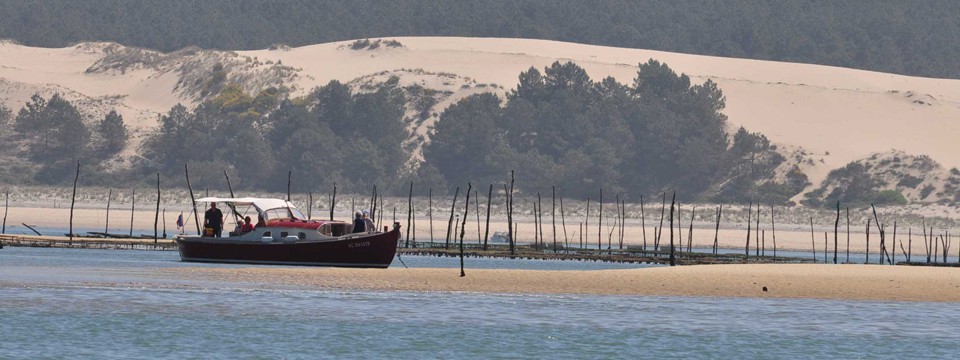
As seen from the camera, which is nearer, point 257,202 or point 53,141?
point 257,202

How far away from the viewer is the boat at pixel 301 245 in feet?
193

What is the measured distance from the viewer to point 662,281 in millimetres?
53719

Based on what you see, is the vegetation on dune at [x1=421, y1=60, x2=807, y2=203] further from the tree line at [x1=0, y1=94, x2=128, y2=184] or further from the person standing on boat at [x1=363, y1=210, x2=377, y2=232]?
the person standing on boat at [x1=363, y1=210, x2=377, y2=232]

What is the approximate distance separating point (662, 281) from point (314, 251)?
12.0 m

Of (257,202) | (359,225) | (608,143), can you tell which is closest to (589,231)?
(608,143)

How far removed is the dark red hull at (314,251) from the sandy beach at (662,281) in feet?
5.52

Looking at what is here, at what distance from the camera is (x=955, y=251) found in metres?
102

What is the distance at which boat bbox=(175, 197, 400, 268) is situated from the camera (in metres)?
58.9

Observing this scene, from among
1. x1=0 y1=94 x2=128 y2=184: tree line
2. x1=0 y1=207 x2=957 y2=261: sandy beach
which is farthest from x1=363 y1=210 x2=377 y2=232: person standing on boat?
x1=0 y1=94 x2=128 y2=184: tree line

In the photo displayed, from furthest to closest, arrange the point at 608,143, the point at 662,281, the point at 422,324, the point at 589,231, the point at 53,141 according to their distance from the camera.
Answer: the point at 53,141, the point at 608,143, the point at 589,231, the point at 662,281, the point at 422,324

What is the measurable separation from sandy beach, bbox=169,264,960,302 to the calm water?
62.2 inches

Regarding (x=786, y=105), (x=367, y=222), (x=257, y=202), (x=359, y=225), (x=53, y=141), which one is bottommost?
(x=359, y=225)

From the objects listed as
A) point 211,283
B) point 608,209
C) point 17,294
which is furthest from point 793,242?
point 17,294

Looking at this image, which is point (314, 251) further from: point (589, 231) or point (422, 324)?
point (589, 231)
